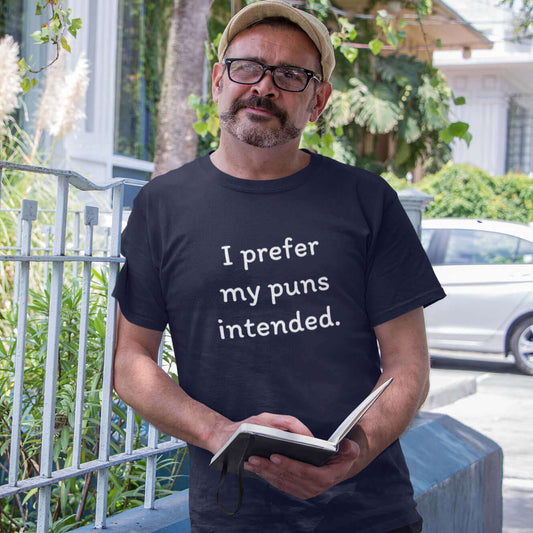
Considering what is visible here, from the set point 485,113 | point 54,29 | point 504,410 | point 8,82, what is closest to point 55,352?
point 54,29

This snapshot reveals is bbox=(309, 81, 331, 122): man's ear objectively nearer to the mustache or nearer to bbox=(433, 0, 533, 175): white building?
the mustache

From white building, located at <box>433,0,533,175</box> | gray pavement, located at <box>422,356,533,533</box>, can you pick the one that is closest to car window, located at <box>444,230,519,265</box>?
gray pavement, located at <box>422,356,533,533</box>

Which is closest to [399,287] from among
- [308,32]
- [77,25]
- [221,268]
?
[221,268]

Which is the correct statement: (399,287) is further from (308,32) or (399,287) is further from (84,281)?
(84,281)

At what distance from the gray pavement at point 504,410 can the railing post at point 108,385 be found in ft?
9.99

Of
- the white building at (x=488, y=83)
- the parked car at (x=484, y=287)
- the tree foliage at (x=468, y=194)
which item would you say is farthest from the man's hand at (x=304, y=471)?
the white building at (x=488, y=83)

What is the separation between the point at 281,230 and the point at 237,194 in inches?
5.6

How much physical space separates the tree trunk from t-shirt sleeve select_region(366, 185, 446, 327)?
13.7 ft

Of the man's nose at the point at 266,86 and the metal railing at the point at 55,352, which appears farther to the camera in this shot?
the metal railing at the point at 55,352

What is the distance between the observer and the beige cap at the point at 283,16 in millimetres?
1989

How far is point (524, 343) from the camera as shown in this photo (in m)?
10.1

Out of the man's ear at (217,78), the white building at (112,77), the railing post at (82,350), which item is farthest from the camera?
the white building at (112,77)

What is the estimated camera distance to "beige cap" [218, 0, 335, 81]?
1.99 metres

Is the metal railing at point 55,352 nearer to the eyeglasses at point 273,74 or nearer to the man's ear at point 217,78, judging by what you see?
the man's ear at point 217,78
